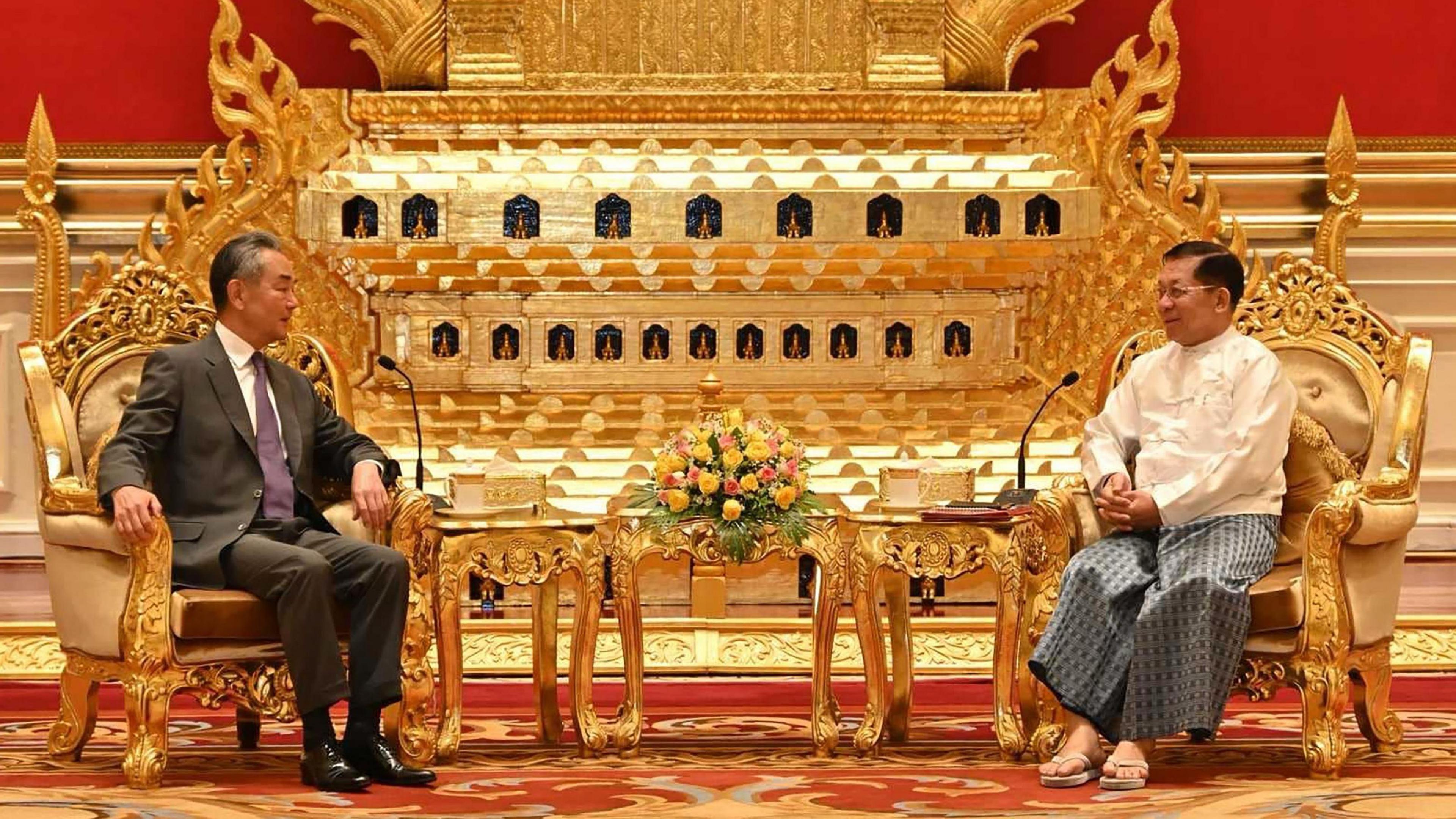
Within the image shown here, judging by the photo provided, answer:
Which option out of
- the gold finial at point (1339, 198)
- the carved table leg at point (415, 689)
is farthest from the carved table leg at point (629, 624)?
the gold finial at point (1339, 198)

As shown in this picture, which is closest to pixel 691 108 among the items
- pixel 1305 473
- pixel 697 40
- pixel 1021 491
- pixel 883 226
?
pixel 697 40

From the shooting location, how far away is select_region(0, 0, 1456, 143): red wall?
6887 millimetres

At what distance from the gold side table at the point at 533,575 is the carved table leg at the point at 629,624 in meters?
0.05

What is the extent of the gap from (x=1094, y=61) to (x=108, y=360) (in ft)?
11.8

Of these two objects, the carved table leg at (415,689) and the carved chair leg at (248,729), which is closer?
the carved table leg at (415,689)

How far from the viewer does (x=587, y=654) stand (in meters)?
4.96

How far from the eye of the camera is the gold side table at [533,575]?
483 centimetres

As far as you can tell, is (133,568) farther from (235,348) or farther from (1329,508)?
(1329,508)

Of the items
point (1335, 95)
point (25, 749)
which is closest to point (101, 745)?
point (25, 749)

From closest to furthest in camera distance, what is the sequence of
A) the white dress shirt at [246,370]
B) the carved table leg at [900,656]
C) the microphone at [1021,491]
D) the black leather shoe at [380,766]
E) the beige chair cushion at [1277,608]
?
the black leather shoe at [380,766] < the beige chair cushion at [1277,608] < the white dress shirt at [246,370] < the carved table leg at [900,656] < the microphone at [1021,491]

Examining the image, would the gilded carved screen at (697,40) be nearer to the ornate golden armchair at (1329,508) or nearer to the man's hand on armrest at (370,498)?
the ornate golden armchair at (1329,508)

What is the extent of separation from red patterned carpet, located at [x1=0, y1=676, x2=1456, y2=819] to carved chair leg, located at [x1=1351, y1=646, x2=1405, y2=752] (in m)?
0.06

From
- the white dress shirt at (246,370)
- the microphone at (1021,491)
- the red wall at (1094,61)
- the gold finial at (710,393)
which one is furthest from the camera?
the red wall at (1094,61)

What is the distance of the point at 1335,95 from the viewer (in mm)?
7043
